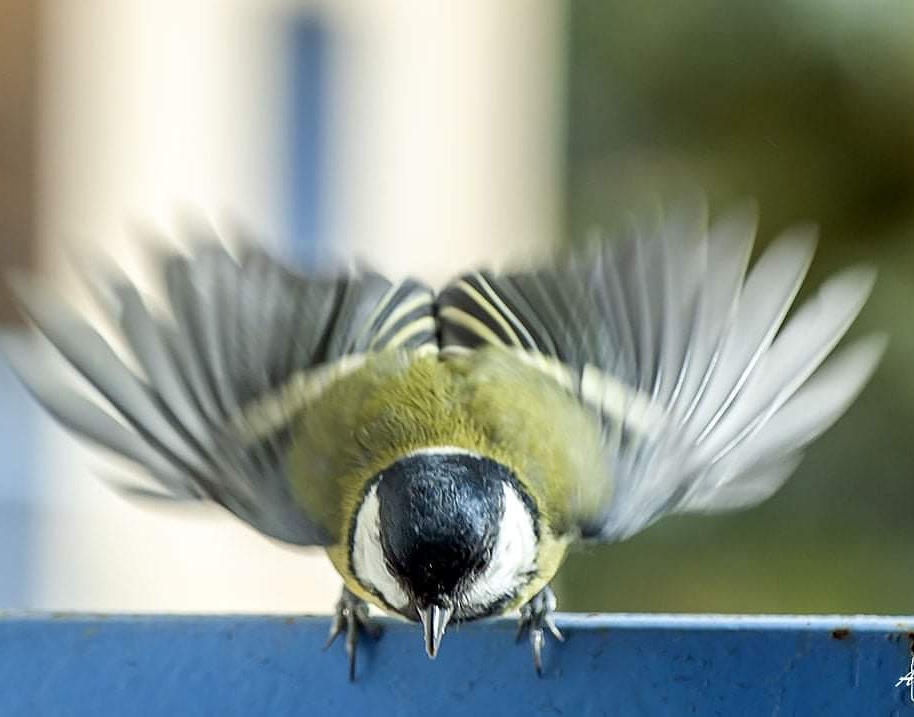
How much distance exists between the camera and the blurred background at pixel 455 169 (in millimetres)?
2139

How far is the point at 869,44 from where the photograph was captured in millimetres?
2105

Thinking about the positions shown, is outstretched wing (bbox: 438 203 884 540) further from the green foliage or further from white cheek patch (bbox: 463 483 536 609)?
the green foliage

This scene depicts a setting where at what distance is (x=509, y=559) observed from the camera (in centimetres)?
110

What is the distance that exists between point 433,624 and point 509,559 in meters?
0.14

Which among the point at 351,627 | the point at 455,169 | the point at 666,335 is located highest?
the point at 666,335

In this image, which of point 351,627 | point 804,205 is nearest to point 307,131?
point 804,205

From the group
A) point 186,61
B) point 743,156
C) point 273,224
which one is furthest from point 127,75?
point 743,156

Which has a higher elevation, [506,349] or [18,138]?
[506,349]

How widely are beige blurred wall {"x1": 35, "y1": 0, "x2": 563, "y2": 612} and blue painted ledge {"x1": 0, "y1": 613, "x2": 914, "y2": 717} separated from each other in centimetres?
140

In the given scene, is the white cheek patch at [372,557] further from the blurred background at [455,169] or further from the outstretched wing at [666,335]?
the blurred background at [455,169]

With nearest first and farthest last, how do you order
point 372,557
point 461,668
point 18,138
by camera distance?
1. point 461,668
2. point 372,557
3. point 18,138

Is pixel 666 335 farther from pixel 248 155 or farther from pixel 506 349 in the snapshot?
pixel 248 155

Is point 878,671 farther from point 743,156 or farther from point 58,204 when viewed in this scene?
point 58,204

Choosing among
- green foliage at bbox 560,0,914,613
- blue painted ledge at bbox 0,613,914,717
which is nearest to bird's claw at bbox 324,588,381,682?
blue painted ledge at bbox 0,613,914,717
